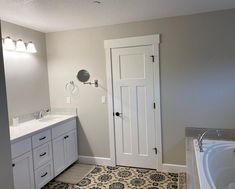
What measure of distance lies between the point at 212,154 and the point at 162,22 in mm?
1985

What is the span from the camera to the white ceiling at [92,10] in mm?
2434

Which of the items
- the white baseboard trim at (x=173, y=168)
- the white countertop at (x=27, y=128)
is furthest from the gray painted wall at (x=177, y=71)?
the white countertop at (x=27, y=128)

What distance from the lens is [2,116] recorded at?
123 cm

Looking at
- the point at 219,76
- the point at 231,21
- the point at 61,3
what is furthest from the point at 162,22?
the point at 61,3

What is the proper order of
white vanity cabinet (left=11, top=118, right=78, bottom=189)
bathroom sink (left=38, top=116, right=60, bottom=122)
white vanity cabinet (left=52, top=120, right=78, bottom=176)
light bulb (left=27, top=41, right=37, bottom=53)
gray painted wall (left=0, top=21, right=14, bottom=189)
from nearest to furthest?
gray painted wall (left=0, top=21, right=14, bottom=189) → white vanity cabinet (left=11, top=118, right=78, bottom=189) → white vanity cabinet (left=52, top=120, right=78, bottom=176) → light bulb (left=27, top=41, right=37, bottom=53) → bathroom sink (left=38, top=116, right=60, bottom=122)

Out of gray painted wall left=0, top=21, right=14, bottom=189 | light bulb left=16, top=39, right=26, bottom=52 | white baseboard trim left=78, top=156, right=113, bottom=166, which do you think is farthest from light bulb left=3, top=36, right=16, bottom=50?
white baseboard trim left=78, top=156, right=113, bottom=166

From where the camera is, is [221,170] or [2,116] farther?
[221,170]

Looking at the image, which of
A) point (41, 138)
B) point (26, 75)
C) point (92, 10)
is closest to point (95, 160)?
point (41, 138)

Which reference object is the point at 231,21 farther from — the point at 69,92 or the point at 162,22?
the point at 69,92

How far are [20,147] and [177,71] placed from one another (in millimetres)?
2385

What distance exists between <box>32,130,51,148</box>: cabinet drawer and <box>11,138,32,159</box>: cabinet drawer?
98 millimetres

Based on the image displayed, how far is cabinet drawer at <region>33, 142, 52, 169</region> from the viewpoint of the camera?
9.29 feet

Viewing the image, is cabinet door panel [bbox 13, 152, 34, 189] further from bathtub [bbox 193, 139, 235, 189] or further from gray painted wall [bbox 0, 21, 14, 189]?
bathtub [bbox 193, 139, 235, 189]

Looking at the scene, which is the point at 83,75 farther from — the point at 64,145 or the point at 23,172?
the point at 23,172
